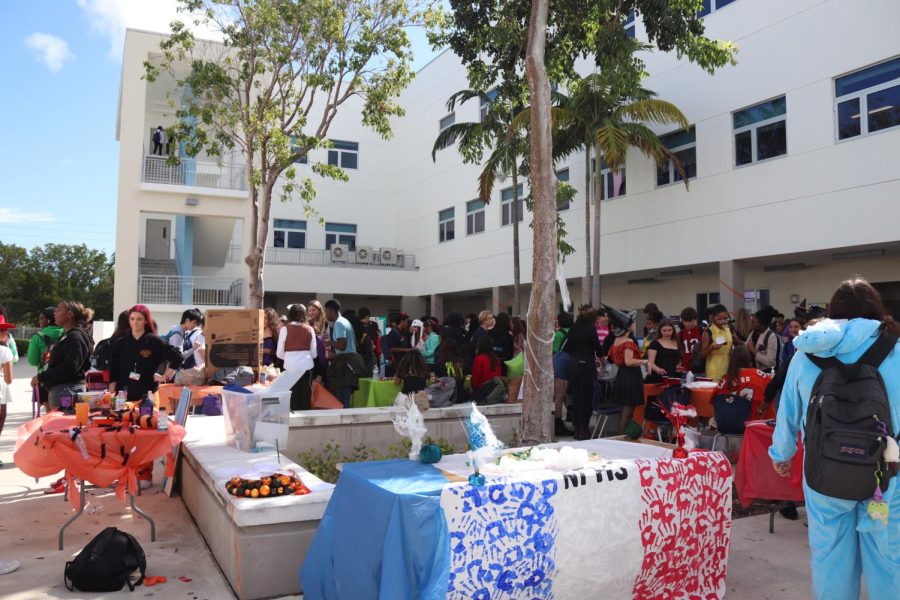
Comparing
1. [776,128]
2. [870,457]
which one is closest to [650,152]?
[776,128]

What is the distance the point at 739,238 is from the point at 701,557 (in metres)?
11.6

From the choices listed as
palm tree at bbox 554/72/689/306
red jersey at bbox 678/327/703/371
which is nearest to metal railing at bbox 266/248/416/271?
palm tree at bbox 554/72/689/306

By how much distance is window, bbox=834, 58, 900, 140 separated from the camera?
37.3ft

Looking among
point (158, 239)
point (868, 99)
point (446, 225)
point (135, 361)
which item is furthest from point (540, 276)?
point (158, 239)

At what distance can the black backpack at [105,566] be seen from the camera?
3.96m

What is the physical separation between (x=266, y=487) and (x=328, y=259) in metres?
23.5

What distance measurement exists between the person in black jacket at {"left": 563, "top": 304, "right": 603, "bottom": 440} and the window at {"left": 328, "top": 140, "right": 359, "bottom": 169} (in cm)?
2207

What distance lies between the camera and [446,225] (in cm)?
2631

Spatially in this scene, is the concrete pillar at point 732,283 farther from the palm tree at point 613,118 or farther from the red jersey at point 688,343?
the red jersey at point 688,343

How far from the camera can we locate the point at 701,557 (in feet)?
12.5

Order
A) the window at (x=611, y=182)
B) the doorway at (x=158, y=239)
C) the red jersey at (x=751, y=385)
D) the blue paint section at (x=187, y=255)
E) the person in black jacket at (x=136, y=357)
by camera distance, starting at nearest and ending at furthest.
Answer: the person in black jacket at (x=136, y=357) < the red jersey at (x=751, y=385) < the window at (x=611, y=182) < the blue paint section at (x=187, y=255) < the doorway at (x=158, y=239)

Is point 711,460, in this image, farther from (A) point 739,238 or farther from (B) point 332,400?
(A) point 739,238

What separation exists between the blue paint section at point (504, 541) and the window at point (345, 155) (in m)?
26.7

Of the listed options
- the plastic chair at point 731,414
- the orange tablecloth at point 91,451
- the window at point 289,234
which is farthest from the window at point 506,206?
the orange tablecloth at point 91,451
